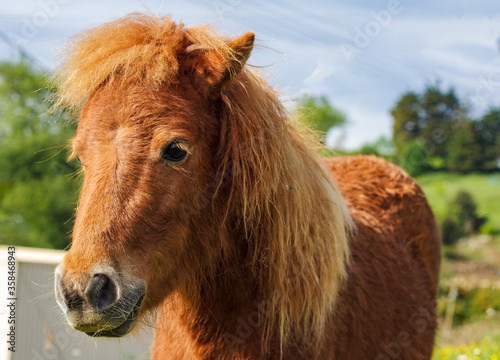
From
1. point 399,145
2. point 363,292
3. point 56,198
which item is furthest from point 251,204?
point 56,198

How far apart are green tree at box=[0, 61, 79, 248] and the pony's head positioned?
2187 cm

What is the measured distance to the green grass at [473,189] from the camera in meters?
18.2

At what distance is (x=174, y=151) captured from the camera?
6.75 ft

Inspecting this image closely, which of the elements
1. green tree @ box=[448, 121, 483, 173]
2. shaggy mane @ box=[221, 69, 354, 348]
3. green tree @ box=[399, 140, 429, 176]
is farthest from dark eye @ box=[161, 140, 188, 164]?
green tree @ box=[448, 121, 483, 173]

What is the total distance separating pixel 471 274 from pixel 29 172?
2800cm

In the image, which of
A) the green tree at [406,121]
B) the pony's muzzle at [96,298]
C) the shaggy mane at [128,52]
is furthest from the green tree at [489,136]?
the pony's muzzle at [96,298]

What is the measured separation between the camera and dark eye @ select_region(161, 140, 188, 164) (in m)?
2.04

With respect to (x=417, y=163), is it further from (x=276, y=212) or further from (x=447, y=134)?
(x=276, y=212)

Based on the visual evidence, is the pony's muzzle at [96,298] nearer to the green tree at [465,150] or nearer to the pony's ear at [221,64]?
the pony's ear at [221,64]

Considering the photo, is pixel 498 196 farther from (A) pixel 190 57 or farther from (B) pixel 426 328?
(A) pixel 190 57

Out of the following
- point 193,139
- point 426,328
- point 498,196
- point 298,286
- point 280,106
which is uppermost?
point 280,106

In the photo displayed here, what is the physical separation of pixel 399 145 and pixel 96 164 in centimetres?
2069

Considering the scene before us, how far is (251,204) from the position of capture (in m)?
2.21

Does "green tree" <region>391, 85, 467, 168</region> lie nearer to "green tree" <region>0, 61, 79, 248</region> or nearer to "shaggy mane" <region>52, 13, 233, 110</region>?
"shaggy mane" <region>52, 13, 233, 110</region>
